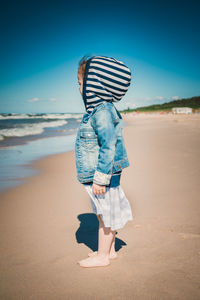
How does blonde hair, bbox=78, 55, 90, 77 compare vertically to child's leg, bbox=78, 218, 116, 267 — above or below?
above

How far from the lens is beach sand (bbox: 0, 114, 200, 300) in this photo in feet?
4.85

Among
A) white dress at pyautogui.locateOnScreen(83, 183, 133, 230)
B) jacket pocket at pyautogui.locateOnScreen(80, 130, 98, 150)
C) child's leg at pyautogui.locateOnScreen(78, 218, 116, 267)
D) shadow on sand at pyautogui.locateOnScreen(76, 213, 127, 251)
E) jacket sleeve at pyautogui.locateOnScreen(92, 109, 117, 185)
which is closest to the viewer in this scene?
jacket sleeve at pyautogui.locateOnScreen(92, 109, 117, 185)

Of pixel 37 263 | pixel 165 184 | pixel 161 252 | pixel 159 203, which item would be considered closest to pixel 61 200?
pixel 37 263

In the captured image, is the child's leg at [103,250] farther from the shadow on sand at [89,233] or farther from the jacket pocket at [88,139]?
the jacket pocket at [88,139]

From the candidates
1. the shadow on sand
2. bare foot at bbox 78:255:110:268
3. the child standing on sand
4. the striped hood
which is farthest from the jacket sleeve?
the shadow on sand

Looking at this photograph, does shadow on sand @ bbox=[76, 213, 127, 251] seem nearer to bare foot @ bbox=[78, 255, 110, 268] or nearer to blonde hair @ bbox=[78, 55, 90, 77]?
bare foot @ bbox=[78, 255, 110, 268]

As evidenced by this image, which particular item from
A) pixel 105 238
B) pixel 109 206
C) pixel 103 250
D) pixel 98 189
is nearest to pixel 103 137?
pixel 98 189

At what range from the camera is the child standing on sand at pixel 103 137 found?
1.38 meters

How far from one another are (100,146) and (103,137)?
0.45 feet

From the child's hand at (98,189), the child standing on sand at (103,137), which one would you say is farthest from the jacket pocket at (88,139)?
the child's hand at (98,189)

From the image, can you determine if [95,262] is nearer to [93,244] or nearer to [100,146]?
[93,244]

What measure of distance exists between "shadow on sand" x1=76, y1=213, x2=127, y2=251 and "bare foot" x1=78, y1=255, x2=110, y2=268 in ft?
0.93

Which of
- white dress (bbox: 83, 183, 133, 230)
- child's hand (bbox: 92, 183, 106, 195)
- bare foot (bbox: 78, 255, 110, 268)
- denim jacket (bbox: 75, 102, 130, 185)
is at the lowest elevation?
bare foot (bbox: 78, 255, 110, 268)

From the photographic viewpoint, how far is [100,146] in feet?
4.87
